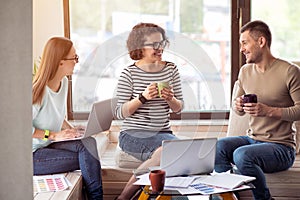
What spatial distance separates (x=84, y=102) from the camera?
3.29 metres

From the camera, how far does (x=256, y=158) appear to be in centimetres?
282

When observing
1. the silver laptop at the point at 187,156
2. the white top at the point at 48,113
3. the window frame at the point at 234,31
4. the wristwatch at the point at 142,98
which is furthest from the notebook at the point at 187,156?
the window frame at the point at 234,31

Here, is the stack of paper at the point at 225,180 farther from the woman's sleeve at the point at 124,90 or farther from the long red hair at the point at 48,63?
the long red hair at the point at 48,63

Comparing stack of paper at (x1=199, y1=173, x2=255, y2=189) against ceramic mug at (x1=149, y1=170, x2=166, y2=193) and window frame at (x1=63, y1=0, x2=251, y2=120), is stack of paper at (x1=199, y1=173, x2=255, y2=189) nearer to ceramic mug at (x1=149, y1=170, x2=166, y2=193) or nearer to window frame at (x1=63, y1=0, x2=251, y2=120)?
ceramic mug at (x1=149, y1=170, x2=166, y2=193)

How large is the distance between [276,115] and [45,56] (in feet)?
4.37

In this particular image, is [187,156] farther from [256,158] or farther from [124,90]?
[124,90]

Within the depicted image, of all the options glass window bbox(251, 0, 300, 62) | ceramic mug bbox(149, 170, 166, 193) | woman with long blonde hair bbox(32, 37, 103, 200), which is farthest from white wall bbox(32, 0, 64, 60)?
ceramic mug bbox(149, 170, 166, 193)

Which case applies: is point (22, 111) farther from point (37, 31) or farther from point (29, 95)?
point (37, 31)

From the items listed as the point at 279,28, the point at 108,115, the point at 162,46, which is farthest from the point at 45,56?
the point at 279,28

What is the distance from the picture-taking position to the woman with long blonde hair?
2748mm

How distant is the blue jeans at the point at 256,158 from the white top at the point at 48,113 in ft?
3.17

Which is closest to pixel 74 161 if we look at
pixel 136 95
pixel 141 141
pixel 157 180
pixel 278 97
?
pixel 141 141

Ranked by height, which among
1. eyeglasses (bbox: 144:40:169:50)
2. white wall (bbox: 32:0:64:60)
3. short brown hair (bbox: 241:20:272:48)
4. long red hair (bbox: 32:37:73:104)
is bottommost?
long red hair (bbox: 32:37:73:104)

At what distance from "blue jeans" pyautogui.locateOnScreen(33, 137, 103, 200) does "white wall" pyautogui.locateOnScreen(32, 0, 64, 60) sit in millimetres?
1050
